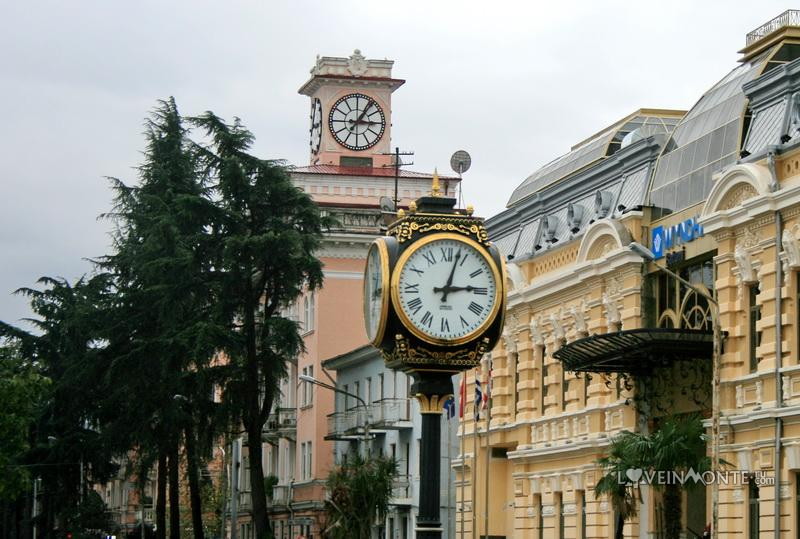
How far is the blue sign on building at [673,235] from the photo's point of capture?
38.3m

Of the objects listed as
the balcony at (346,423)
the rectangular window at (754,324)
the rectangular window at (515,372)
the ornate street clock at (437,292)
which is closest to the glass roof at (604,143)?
the rectangular window at (515,372)

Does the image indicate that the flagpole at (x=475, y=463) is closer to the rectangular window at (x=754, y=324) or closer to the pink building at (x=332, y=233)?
the rectangular window at (x=754, y=324)

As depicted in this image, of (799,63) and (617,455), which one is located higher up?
(799,63)

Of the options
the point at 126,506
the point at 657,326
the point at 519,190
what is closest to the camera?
the point at 657,326

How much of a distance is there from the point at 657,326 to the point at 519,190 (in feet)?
47.8

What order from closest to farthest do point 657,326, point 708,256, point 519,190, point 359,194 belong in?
point 708,256
point 657,326
point 519,190
point 359,194

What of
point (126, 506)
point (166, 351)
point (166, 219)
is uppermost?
point (166, 219)

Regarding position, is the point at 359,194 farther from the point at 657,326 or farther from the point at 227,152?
the point at 657,326

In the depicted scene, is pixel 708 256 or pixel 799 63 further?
pixel 708 256

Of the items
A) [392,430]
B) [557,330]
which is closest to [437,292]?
[557,330]

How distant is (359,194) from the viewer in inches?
3145

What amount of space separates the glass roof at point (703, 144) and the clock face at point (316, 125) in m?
41.6

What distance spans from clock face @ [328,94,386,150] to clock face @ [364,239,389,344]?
67.2m

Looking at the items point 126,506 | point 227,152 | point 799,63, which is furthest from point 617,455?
point 126,506
